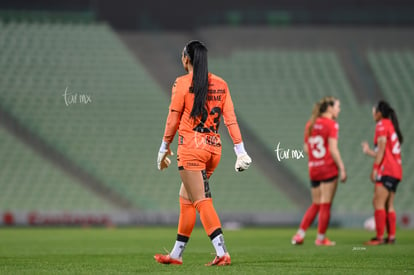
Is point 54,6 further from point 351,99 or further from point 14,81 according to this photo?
point 351,99

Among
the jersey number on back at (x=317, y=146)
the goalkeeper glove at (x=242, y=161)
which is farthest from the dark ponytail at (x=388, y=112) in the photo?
the goalkeeper glove at (x=242, y=161)

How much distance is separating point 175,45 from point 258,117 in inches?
193

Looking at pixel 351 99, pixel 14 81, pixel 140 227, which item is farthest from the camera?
pixel 351 99

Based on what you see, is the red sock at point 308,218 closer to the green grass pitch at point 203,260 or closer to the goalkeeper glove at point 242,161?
the green grass pitch at point 203,260

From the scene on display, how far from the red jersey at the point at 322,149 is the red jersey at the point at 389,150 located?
682 millimetres

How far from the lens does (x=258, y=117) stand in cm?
2598

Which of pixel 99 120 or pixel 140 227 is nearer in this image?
pixel 140 227

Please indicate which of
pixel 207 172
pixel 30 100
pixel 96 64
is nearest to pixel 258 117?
pixel 96 64

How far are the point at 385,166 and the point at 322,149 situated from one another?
0.98 metres

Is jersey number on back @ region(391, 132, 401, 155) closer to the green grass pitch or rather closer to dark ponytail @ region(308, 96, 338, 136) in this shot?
dark ponytail @ region(308, 96, 338, 136)

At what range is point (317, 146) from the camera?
12.2 metres

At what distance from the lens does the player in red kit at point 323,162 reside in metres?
12.0

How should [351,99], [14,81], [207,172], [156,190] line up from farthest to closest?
[351,99], [14,81], [156,190], [207,172]

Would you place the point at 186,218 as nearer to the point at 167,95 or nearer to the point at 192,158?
the point at 192,158
